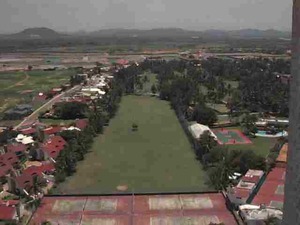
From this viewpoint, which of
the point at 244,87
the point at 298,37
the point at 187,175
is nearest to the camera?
the point at 298,37

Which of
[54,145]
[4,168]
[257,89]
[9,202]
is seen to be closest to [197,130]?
[54,145]

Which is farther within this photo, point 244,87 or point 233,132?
point 244,87

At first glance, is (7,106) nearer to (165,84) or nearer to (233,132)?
(165,84)

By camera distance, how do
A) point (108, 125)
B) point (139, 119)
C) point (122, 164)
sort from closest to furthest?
point (122, 164) → point (108, 125) → point (139, 119)

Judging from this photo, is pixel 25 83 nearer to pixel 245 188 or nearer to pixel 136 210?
pixel 136 210

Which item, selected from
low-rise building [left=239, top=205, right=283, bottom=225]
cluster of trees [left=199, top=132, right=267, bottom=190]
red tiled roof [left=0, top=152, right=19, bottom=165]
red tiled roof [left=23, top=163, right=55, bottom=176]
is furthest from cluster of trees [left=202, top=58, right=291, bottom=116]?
red tiled roof [left=0, top=152, right=19, bottom=165]

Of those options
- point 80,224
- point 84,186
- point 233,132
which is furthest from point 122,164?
point 233,132
